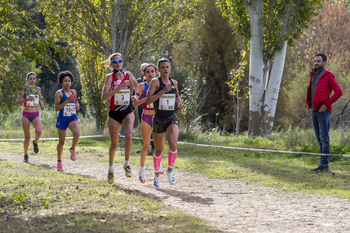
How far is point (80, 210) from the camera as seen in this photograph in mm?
6512

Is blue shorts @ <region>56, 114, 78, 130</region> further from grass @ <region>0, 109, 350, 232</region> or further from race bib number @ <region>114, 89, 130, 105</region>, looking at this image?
race bib number @ <region>114, 89, 130, 105</region>

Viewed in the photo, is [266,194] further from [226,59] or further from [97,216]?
[226,59]

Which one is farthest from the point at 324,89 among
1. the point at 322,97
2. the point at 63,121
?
the point at 63,121

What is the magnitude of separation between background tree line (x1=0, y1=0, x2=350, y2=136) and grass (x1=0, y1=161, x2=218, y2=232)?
1550 mm

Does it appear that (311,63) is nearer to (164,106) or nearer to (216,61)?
(216,61)

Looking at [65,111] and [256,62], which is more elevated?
[256,62]

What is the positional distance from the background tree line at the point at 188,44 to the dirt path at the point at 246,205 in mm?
2632

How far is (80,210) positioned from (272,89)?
12430 mm

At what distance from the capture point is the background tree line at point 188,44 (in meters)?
7.45

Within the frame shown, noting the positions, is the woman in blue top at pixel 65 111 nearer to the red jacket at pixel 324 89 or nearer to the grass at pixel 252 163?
the grass at pixel 252 163

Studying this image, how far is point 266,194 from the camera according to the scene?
26.0 ft

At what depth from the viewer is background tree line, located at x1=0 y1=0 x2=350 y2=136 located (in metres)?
7.45

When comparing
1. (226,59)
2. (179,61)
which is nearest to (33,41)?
(226,59)

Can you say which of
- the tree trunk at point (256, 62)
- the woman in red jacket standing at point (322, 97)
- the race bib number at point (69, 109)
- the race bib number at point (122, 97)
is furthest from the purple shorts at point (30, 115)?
the tree trunk at point (256, 62)
